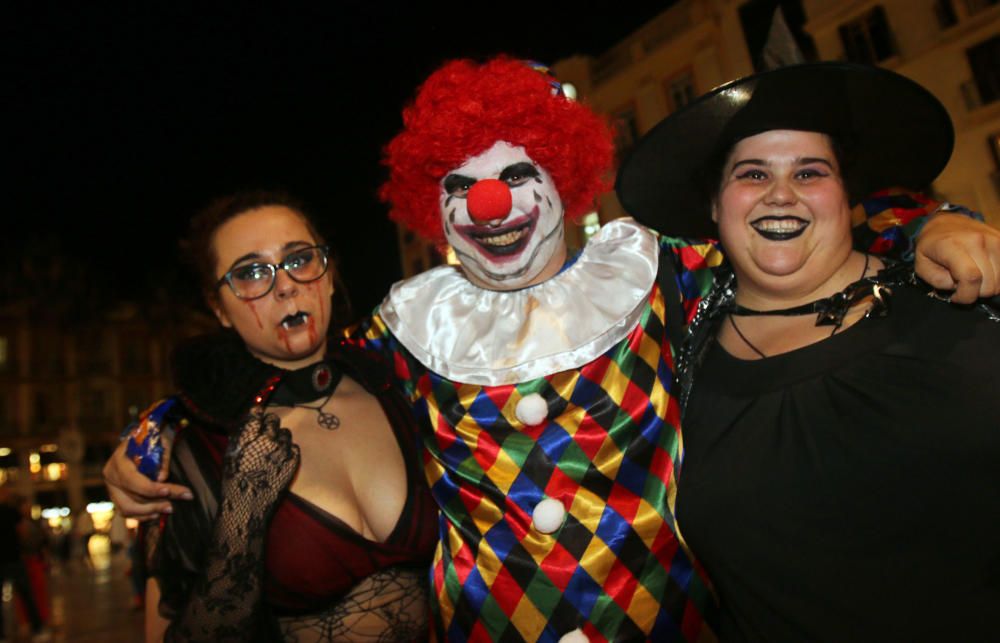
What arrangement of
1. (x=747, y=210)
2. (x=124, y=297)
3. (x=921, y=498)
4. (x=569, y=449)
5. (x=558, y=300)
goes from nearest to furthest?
(x=921, y=498)
(x=747, y=210)
(x=569, y=449)
(x=558, y=300)
(x=124, y=297)

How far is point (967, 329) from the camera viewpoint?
1.32 meters

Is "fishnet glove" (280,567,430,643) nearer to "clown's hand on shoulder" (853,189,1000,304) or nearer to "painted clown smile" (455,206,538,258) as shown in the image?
"painted clown smile" (455,206,538,258)

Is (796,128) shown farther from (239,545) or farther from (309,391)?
(239,545)

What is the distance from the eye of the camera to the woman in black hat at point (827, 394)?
1.25m

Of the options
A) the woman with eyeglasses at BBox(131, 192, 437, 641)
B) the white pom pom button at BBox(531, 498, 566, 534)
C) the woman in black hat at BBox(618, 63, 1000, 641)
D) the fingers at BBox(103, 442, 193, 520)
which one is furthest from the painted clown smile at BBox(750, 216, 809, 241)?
the fingers at BBox(103, 442, 193, 520)

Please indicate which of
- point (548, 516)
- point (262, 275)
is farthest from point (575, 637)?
point (262, 275)

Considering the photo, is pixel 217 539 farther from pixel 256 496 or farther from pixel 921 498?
pixel 921 498

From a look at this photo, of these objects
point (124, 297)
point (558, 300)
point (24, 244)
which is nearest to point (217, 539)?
point (558, 300)

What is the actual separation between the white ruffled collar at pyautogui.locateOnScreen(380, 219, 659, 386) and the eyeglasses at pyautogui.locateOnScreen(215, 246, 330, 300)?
27cm

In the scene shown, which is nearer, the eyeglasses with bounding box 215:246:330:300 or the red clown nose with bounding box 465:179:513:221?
the red clown nose with bounding box 465:179:513:221

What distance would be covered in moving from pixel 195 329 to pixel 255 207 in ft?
109

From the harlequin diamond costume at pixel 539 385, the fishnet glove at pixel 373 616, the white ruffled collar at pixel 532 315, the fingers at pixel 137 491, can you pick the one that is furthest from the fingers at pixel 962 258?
the fingers at pixel 137 491

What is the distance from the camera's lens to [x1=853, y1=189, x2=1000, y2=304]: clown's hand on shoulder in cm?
127

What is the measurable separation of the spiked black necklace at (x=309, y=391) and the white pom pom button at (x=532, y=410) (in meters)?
0.58
